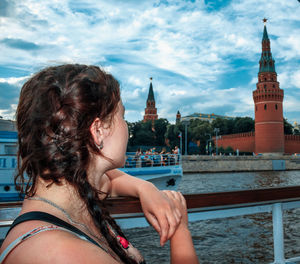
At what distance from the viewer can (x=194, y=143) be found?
45.1m

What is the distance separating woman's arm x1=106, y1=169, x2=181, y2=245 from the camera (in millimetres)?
654

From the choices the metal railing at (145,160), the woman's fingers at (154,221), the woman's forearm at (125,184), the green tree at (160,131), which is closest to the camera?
the woman's fingers at (154,221)

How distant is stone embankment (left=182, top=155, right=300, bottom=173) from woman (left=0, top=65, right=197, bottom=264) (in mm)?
30915

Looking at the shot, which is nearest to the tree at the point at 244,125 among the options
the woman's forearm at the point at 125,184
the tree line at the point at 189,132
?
the tree line at the point at 189,132

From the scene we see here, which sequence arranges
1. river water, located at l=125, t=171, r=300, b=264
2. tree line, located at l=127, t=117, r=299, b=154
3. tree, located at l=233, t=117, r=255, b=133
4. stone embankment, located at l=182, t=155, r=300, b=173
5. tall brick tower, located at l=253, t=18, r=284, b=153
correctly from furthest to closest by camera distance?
tree, located at l=233, t=117, r=255, b=133 → tree line, located at l=127, t=117, r=299, b=154 → tall brick tower, located at l=253, t=18, r=284, b=153 → stone embankment, located at l=182, t=155, r=300, b=173 → river water, located at l=125, t=171, r=300, b=264

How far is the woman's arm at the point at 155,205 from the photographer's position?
654mm

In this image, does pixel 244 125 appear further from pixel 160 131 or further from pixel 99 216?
pixel 99 216

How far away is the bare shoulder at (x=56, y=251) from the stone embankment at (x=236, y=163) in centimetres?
3113

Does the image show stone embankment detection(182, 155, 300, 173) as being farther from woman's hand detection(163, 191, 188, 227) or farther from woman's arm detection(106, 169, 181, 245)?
woman's hand detection(163, 191, 188, 227)

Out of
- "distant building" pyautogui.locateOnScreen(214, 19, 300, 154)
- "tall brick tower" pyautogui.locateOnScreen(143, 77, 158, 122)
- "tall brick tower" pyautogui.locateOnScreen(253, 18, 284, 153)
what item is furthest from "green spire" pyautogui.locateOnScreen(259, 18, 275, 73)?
"tall brick tower" pyautogui.locateOnScreen(143, 77, 158, 122)

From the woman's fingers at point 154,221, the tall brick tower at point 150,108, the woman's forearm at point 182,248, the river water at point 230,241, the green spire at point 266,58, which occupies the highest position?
the green spire at point 266,58

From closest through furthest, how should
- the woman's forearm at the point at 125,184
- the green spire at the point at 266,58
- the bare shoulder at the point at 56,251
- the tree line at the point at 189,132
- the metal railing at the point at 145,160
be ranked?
the bare shoulder at the point at 56,251, the woman's forearm at the point at 125,184, the metal railing at the point at 145,160, the tree line at the point at 189,132, the green spire at the point at 266,58

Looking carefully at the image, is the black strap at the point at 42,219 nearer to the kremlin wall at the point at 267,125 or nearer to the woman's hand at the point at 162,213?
the woman's hand at the point at 162,213

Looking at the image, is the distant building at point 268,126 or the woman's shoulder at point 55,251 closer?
the woman's shoulder at point 55,251
